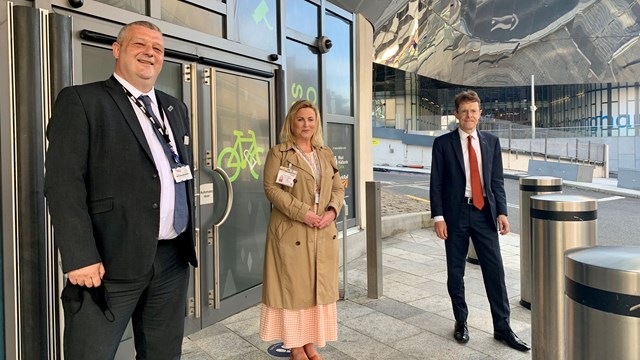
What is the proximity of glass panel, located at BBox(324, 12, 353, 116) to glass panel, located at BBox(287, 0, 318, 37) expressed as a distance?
431mm

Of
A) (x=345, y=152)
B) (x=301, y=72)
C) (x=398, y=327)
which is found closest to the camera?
(x=398, y=327)

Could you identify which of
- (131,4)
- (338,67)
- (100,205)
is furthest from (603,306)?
(338,67)

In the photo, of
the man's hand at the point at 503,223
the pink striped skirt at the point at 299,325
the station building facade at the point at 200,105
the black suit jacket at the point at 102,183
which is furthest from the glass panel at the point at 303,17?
the black suit jacket at the point at 102,183

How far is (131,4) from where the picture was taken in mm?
3439

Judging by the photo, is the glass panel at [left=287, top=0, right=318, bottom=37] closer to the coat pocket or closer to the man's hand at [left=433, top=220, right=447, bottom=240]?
the man's hand at [left=433, top=220, right=447, bottom=240]

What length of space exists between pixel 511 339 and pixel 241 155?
9.04 feet

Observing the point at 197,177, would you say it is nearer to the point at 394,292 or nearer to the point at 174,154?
the point at 174,154

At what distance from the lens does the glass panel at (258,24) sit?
14.8 feet

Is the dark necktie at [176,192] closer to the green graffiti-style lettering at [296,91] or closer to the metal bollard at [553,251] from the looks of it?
the metal bollard at [553,251]

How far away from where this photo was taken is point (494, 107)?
50906 mm

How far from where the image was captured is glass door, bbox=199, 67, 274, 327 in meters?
4.00

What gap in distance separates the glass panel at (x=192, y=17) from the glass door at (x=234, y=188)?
38 cm

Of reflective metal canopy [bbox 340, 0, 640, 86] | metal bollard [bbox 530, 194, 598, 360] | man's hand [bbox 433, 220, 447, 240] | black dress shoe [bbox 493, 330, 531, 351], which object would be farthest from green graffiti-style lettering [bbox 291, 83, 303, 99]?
reflective metal canopy [bbox 340, 0, 640, 86]

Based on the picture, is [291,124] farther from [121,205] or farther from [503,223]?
[503,223]
